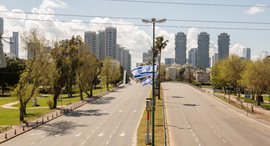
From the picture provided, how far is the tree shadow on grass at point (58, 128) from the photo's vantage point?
25588 millimetres

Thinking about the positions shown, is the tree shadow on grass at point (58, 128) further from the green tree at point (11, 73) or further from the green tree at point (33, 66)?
the green tree at point (11, 73)

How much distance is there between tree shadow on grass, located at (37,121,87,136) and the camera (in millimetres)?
25588

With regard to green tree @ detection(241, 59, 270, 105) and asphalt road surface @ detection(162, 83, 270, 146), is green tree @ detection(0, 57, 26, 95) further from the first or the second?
green tree @ detection(241, 59, 270, 105)

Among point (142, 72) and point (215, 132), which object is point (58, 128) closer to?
point (142, 72)

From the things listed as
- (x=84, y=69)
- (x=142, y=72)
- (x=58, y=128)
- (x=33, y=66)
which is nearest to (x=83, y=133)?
(x=58, y=128)

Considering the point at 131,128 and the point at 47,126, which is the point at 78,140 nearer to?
the point at 131,128

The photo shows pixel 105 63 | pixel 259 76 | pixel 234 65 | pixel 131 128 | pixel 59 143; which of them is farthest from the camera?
pixel 105 63

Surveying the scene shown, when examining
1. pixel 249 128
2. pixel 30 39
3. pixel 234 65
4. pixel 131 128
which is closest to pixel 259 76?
pixel 234 65

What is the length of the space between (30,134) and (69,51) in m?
25.8

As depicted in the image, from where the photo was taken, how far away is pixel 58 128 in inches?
1097

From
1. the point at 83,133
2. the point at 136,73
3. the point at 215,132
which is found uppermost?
the point at 136,73

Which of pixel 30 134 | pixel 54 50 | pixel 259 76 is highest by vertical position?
pixel 54 50

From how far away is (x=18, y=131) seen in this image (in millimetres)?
26156

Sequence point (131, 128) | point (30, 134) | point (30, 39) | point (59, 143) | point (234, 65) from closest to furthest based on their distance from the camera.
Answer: point (59, 143) → point (30, 134) → point (131, 128) → point (30, 39) → point (234, 65)
